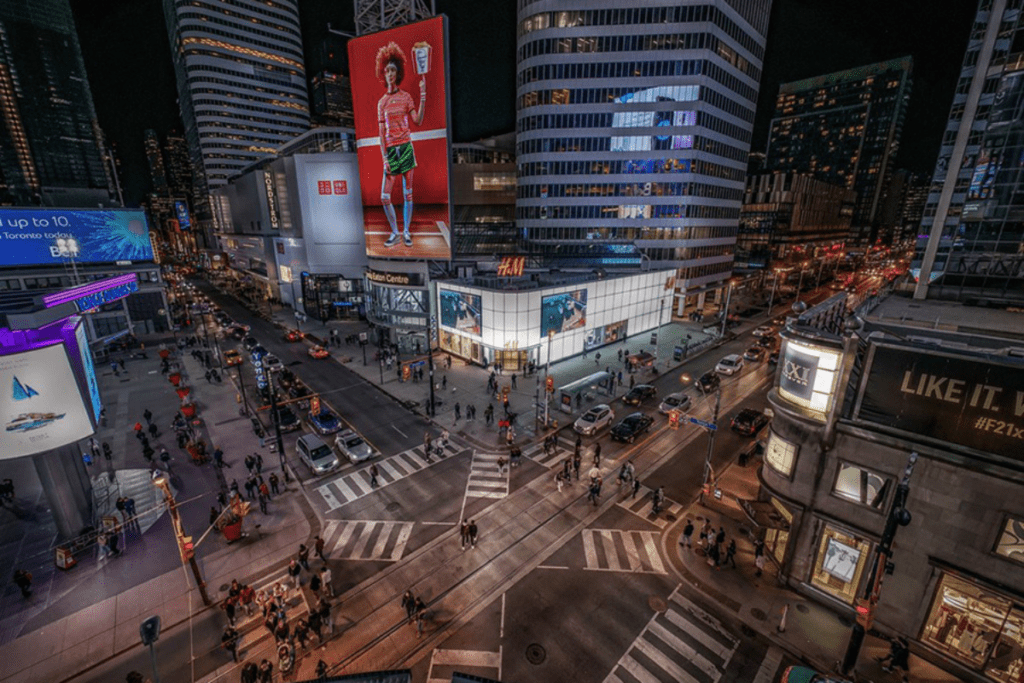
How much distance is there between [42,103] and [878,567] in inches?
7057

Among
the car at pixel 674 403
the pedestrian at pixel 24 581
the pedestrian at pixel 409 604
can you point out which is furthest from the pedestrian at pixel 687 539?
the pedestrian at pixel 24 581

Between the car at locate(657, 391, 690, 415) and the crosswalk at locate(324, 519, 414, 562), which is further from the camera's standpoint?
the car at locate(657, 391, 690, 415)

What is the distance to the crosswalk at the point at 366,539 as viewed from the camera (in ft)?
59.4

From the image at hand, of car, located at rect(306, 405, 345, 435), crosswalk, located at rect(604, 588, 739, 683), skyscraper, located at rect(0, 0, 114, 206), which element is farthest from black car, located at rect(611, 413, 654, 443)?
skyscraper, located at rect(0, 0, 114, 206)

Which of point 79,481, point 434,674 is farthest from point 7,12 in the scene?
point 434,674

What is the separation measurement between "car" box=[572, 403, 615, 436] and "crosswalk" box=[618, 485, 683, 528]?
6327mm

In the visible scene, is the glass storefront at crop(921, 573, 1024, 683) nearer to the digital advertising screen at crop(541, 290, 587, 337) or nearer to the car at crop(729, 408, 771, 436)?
the car at crop(729, 408, 771, 436)

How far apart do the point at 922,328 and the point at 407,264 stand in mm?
42569

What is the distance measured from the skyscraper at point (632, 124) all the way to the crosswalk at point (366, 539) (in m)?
40.8

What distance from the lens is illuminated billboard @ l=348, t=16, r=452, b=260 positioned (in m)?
40.2

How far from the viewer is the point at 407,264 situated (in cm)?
4628

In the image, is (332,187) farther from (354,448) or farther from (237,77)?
(237,77)

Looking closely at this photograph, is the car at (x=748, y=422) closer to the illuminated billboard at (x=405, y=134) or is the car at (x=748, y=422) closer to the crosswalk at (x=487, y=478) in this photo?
the crosswalk at (x=487, y=478)

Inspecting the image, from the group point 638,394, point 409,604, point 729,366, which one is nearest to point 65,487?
point 409,604
